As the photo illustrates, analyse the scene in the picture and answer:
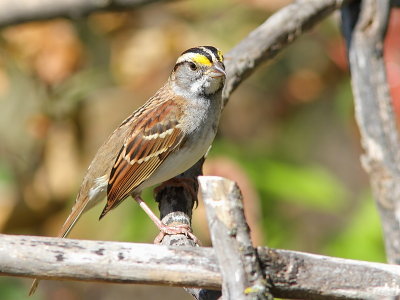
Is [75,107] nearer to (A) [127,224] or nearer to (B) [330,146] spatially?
(A) [127,224]

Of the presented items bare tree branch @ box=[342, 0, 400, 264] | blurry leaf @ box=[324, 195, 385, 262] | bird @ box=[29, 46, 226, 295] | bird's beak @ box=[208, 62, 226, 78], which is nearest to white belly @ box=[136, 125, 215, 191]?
bird @ box=[29, 46, 226, 295]

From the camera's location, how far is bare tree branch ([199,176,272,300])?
185 centimetres

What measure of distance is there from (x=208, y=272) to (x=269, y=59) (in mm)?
1479

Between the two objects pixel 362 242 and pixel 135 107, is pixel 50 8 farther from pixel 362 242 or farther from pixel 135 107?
pixel 362 242

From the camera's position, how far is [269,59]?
3.21 metres

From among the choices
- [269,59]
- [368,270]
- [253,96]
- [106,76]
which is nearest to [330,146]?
[253,96]

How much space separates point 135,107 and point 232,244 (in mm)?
2191

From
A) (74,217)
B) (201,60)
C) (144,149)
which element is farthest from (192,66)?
(74,217)

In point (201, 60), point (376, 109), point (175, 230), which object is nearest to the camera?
point (175, 230)

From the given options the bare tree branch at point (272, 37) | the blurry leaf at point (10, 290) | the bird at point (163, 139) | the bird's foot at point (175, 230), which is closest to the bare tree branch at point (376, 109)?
the bare tree branch at point (272, 37)

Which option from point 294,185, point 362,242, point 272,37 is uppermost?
point 272,37

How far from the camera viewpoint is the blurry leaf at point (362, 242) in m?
3.44

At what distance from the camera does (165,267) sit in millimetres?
1883

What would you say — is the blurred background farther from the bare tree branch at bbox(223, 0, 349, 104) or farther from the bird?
the bare tree branch at bbox(223, 0, 349, 104)
